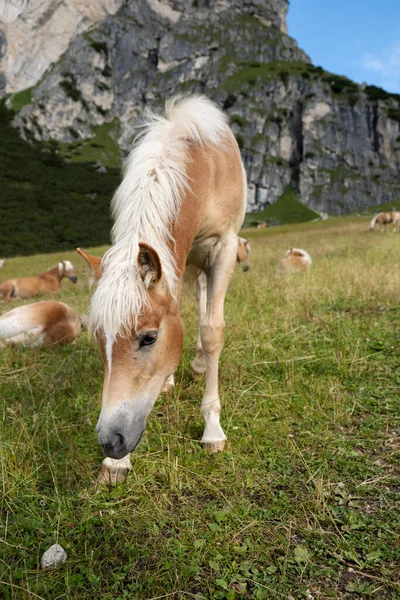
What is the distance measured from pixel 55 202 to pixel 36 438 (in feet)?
346

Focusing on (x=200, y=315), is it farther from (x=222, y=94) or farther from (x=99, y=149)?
(x=222, y=94)

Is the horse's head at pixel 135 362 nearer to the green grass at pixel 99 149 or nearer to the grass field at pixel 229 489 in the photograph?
the grass field at pixel 229 489

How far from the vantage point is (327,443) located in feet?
10.2

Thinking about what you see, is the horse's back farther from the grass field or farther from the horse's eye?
the grass field

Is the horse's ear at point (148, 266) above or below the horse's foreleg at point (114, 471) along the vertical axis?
above

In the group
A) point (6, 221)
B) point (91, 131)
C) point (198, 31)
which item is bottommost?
point (6, 221)

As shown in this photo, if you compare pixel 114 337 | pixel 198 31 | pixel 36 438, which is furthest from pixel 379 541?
pixel 198 31

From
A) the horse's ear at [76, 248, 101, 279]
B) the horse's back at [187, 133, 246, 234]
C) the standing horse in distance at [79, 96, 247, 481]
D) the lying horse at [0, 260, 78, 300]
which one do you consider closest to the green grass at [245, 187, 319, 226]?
the lying horse at [0, 260, 78, 300]

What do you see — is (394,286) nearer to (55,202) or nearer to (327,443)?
(327,443)

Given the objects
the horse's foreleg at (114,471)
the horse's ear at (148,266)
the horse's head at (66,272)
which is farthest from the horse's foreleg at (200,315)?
the horse's head at (66,272)

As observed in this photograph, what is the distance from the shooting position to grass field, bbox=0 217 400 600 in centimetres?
197

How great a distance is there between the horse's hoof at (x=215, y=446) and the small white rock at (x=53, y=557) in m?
1.34

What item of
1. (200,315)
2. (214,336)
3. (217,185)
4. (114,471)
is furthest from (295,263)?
(114,471)

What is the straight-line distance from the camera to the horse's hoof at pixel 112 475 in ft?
9.11
